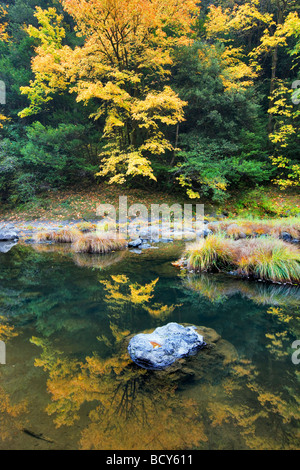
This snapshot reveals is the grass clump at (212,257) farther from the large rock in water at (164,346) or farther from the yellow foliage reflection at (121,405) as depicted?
the yellow foliage reflection at (121,405)

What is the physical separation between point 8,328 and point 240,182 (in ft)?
41.0

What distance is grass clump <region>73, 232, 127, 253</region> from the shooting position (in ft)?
23.0

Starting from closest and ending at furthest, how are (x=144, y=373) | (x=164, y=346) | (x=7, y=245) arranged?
(x=144, y=373)
(x=164, y=346)
(x=7, y=245)

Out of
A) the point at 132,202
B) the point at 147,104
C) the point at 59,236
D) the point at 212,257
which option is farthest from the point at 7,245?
the point at 147,104

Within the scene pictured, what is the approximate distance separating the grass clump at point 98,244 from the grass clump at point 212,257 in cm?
257

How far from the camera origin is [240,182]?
13.1 m


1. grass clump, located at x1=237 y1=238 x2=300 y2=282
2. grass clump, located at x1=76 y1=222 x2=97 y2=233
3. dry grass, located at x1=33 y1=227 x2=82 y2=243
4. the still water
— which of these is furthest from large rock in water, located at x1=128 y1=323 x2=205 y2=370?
grass clump, located at x1=76 y1=222 x2=97 y2=233

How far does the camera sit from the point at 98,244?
23.0 feet

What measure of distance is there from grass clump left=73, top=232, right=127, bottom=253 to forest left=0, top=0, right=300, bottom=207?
160 inches

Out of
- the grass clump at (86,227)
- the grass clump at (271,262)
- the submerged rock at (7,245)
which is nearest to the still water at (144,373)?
the grass clump at (271,262)

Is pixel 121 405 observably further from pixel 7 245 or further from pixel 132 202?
pixel 132 202

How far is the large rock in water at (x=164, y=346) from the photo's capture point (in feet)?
7.38

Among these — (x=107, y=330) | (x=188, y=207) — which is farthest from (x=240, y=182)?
(x=107, y=330)

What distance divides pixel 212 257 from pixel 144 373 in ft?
11.1
